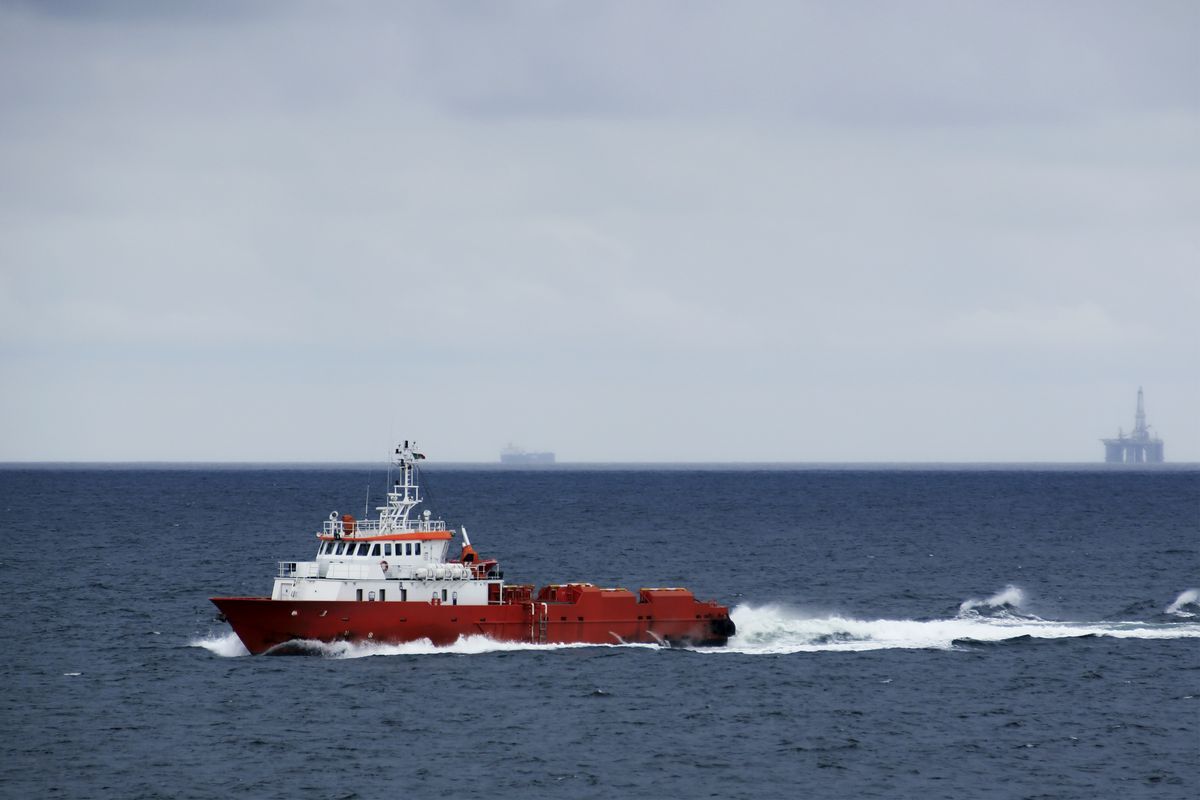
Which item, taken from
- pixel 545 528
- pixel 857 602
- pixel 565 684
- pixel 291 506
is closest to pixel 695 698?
pixel 565 684

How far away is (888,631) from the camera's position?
227 ft

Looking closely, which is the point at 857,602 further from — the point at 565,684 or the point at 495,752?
the point at 495,752

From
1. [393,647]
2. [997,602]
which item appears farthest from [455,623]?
[997,602]

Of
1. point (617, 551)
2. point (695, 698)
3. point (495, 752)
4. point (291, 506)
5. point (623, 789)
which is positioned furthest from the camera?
point (291, 506)

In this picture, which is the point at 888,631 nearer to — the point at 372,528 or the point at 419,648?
the point at 419,648

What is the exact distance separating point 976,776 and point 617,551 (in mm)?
73937

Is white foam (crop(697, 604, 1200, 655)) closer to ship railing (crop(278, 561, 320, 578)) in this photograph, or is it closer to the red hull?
the red hull

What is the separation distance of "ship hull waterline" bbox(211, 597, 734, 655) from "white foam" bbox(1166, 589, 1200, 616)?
28.2 metres

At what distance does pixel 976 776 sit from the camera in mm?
43844

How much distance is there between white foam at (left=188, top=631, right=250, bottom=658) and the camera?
202ft

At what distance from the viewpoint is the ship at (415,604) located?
59.3 metres

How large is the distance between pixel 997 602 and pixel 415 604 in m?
36.4

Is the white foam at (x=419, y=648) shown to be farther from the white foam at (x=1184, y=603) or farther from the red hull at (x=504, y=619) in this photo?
the white foam at (x=1184, y=603)

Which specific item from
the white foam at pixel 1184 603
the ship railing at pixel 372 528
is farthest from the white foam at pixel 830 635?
the ship railing at pixel 372 528
